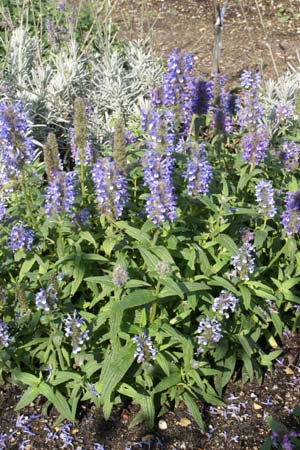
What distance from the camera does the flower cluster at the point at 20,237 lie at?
339 cm

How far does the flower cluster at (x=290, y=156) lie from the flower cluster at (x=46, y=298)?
6.12 ft

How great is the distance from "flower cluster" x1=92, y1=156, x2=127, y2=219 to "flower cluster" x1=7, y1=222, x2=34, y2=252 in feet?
1.53

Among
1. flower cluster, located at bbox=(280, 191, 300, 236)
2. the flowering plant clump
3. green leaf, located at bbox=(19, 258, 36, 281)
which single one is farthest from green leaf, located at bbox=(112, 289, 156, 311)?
flower cluster, located at bbox=(280, 191, 300, 236)

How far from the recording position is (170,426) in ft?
11.4

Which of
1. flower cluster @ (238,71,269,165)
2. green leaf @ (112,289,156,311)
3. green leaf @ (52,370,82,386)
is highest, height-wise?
flower cluster @ (238,71,269,165)

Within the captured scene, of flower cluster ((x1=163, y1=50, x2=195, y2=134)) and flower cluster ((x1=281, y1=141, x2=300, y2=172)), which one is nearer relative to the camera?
flower cluster ((x1=163, y1=50, x2=195, y2=134))

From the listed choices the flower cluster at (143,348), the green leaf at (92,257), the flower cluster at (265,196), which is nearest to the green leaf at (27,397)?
the flower cluster at (143,348)

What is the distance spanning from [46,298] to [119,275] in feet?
1.41

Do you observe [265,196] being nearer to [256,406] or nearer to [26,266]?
[256,406]

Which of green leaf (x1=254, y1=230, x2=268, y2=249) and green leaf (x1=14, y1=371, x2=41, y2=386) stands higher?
green leaf (x1=254, y1=230, x2=268, y2=249)

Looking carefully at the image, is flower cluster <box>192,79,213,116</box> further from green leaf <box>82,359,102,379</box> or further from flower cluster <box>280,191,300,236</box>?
green leaf <box>82,359,102,379</box>

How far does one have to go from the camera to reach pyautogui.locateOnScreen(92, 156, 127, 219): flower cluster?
3.11 meters

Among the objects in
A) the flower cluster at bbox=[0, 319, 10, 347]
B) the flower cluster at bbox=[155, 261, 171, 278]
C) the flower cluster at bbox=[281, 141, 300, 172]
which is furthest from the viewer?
the flower cluster at bbox=[281, 141, 300, 172]

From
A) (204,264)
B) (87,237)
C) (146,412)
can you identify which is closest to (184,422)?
(146,412)
